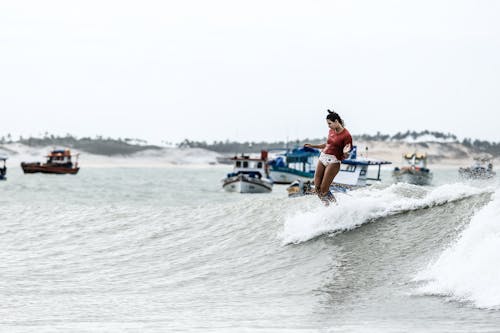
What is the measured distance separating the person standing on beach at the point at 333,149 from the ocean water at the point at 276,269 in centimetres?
119

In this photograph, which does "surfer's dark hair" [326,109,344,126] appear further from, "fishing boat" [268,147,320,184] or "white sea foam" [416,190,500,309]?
"fishing boat" [268,147,320,184]

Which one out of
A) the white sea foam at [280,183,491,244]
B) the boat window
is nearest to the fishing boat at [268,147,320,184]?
the boat window

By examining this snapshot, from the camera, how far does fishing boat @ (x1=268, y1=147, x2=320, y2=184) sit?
8669 cm

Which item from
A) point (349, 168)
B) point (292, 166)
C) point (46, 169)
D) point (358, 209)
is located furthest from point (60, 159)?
point (358, 209)

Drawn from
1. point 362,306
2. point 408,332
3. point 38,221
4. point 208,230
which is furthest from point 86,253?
point 408,332

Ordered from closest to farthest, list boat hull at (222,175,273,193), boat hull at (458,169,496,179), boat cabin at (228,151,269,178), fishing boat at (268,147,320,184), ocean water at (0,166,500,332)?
ocean water at (0,166,500,332) → boat hull at (458,169,496,179) → boat hull at (222,175,273,193) → boat cabin at (228,151,269,178) → fishing boat at (268,147,320,184)

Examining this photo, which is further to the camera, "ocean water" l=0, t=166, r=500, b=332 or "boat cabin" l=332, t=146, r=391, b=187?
"boat cabin" l=332, t=146, r=391, b=187

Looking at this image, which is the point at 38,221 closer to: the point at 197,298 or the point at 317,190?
the point at 317,190

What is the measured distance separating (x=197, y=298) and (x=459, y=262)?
3763 millimetres

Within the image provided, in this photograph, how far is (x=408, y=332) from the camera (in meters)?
7.59

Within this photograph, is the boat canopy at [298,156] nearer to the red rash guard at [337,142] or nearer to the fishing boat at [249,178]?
the fishing boat at [249,178]

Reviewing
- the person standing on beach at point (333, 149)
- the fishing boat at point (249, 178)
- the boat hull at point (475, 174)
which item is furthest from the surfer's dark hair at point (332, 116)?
the fishing boat at point (249, 178)

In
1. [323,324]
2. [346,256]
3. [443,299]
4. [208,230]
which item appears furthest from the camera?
[208,230]

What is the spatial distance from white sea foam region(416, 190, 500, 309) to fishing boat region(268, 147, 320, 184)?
74503 millimetres
